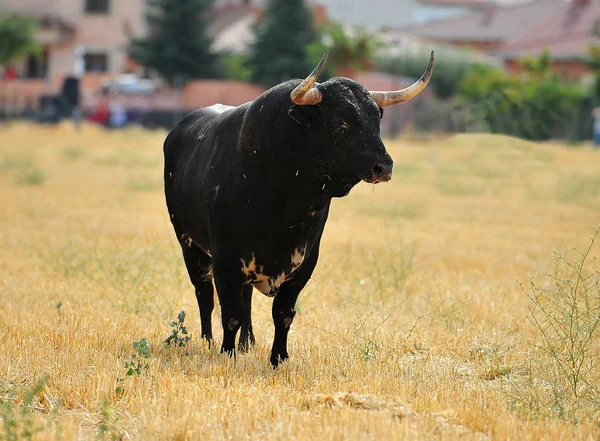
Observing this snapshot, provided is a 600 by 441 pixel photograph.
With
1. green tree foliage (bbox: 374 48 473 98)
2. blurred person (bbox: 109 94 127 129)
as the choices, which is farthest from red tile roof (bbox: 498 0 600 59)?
blurred person (bbox: 109 94 127 129)

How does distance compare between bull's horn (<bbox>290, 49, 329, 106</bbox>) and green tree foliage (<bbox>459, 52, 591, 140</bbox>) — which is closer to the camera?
bull's horn (<bbox>290, 49, 329, 106</bbox>)

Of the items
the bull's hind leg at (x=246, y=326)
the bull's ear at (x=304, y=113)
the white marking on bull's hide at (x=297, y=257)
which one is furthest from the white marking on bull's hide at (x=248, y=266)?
the bull's ear at (x=304, y=113)

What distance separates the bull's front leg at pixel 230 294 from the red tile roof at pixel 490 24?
88.3 meters

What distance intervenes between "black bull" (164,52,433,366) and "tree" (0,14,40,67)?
53561mm

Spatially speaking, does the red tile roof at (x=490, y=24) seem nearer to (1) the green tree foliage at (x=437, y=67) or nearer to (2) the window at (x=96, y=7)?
(1) the green tree foliage at (x=437, y=67)

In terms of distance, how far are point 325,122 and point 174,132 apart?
2450 millimetres

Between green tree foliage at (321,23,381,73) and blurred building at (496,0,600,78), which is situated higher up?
blurred building at (496,0,600,78)

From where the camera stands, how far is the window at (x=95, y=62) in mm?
66438

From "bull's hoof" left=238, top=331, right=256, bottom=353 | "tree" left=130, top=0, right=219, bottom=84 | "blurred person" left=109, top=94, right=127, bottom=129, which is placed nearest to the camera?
"bull's hoof" left=238, top=331, right=256, bottom=353

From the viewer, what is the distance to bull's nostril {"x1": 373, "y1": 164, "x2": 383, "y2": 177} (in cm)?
679

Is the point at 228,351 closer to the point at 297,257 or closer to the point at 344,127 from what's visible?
the point at 297,257

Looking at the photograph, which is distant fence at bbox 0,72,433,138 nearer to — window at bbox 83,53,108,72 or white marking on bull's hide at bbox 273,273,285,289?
window at bbox 83,53,108,72

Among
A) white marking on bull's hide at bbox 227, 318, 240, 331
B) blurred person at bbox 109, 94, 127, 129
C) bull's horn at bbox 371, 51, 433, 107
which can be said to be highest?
bull's horn at bbox 371, 51, 433, 107

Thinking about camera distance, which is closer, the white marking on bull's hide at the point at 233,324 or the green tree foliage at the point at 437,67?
the white marking on bull's hide at the point at 233,324
